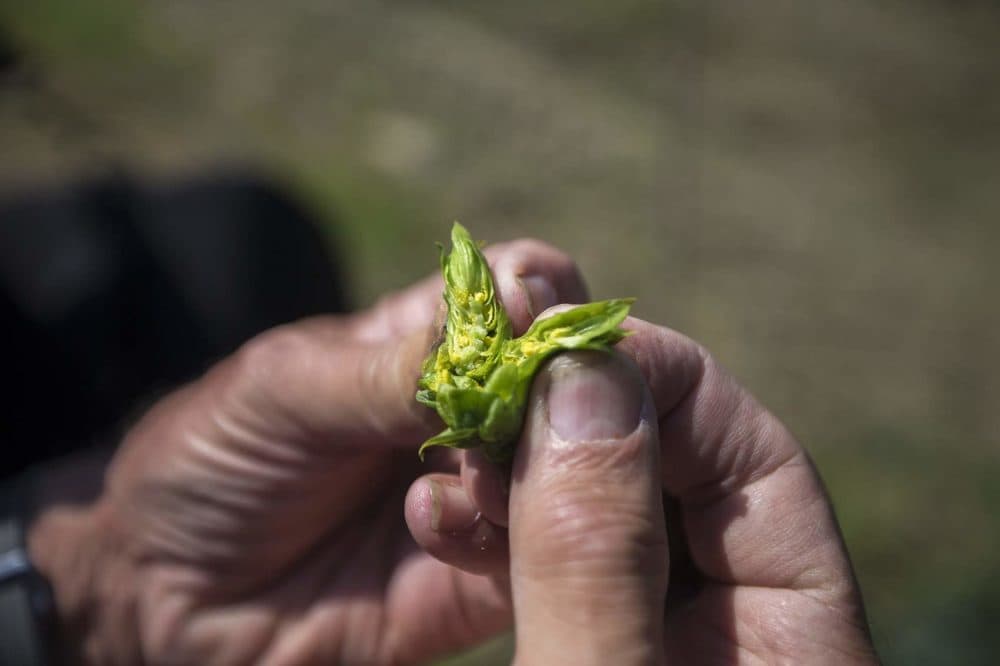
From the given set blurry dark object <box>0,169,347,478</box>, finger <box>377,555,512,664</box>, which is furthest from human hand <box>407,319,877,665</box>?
blurry dark object <box>0,169,347,478</box>

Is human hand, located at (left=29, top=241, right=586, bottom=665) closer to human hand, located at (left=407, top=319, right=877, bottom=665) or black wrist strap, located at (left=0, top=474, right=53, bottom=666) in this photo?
black wrist strap, located at (left=0, top=474, right=53, bottom=666)

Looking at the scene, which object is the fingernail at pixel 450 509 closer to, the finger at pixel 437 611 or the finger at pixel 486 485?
the finger at pixel 486 485

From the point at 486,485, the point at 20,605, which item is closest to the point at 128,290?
the point at 20,605

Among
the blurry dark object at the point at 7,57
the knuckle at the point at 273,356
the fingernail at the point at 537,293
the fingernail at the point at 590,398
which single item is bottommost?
the knuckle at the point at 273,356

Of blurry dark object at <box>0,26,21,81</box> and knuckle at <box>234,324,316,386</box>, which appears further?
blurry dark object at <box>0,26,21,81</box>

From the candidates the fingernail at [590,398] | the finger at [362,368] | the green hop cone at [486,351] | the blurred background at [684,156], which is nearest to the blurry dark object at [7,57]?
the blurred background at [684,156]

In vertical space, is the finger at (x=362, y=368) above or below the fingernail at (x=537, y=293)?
below

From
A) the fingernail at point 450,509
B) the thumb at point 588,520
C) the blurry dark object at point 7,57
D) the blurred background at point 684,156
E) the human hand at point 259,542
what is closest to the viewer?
the thumb at point 588,520

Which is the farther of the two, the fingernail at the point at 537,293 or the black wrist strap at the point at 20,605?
the black wrist strap at the point at 20,605
